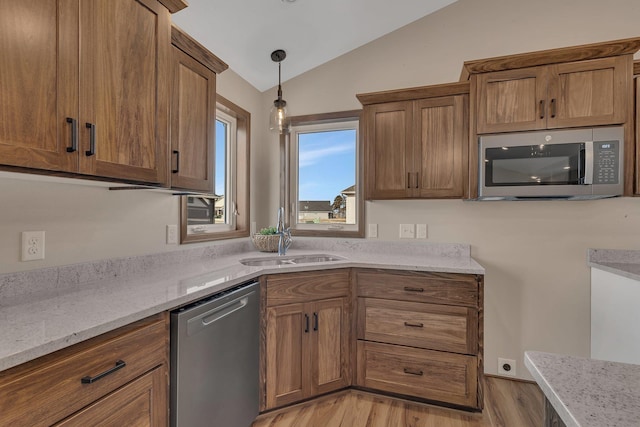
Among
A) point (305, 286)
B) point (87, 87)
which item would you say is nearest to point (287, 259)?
point (305, 286)

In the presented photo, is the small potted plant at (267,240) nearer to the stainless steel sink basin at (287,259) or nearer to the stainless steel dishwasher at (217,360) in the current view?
the stainless steel sink basin at (287,259)

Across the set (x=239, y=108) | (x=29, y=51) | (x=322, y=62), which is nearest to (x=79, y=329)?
(x=29, y=51)

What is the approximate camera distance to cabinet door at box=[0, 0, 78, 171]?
0.89 m

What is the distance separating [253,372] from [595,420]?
1599 mm

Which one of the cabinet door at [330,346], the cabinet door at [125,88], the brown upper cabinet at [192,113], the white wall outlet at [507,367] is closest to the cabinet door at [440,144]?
the cabinet door at [330,346]

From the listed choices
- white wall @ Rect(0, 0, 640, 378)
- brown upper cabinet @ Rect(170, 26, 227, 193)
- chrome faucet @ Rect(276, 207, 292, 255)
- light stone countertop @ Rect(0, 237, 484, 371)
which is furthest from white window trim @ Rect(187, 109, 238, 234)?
brown upper cabinet @ Rect(170, 26, 227, 193)

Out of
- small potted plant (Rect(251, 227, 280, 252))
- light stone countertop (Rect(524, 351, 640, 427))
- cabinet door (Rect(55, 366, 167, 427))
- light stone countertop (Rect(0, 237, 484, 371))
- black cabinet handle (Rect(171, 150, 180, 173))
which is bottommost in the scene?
cabinet door (Rect(55, 366, 167, 427))

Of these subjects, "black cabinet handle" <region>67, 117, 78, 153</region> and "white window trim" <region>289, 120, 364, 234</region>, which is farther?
"white window trim" <region>289, 120, 364, 234</region>

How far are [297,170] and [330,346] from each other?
164 cm

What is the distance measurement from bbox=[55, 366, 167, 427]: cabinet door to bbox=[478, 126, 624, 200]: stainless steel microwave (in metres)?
2.03

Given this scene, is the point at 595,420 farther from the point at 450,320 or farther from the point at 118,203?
the point at 118,203

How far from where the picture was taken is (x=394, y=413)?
6.23 ft

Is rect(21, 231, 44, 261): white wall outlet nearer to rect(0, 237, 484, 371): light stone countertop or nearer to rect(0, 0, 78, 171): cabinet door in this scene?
rect(0, 237, 484, 371): light stone countertop

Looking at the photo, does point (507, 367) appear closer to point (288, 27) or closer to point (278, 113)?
point (278, 113)
